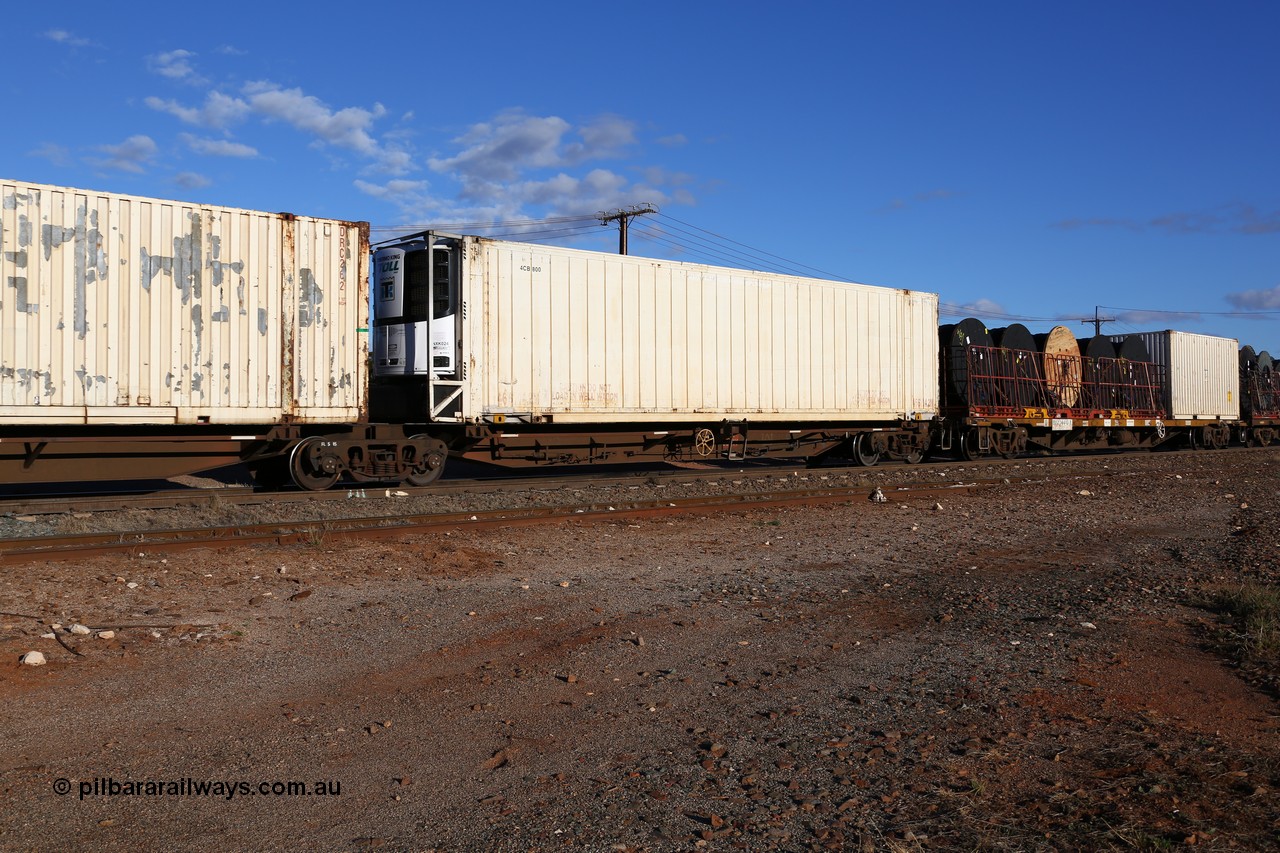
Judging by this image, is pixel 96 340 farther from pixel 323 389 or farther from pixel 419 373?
pixel 419 373

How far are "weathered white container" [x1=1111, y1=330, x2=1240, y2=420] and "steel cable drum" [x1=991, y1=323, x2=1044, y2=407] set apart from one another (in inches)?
211

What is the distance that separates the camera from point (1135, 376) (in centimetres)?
2483

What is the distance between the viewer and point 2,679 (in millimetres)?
4684

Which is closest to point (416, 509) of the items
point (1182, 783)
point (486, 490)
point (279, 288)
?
point (486, 490)

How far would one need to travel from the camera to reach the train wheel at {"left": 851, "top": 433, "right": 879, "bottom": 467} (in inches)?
730

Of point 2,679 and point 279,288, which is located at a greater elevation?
point 279,288

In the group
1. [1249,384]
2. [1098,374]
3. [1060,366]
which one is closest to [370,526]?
[1060,366]

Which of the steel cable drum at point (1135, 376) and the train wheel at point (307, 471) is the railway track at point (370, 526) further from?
the steel cable drum at point (1135, 376)

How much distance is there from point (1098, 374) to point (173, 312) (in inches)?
865

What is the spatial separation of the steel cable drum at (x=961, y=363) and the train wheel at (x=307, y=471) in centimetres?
1382

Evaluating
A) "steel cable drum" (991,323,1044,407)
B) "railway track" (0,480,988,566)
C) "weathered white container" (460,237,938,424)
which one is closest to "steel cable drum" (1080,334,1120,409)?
"steel cable drum" (991,323,1044,407)

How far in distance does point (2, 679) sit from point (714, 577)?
5051mm

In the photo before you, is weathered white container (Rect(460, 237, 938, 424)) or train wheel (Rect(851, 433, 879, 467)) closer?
weathered white container (Rect(460, 237, 938, 424))

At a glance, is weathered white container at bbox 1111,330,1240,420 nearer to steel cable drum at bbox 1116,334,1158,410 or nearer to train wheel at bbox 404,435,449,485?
steel cable drum at bbox 1116,334,1158,410
